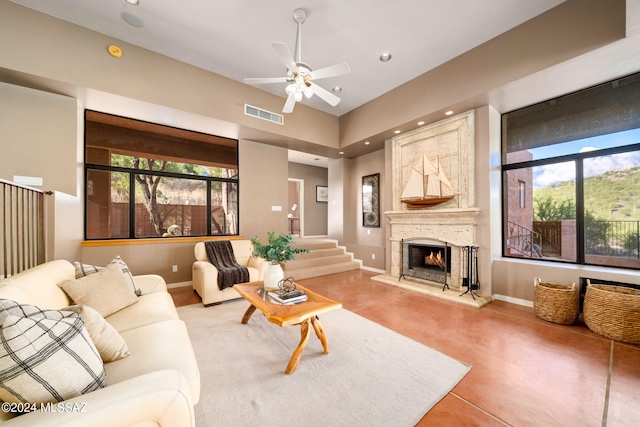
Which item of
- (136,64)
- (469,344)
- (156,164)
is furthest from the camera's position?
(156,164)

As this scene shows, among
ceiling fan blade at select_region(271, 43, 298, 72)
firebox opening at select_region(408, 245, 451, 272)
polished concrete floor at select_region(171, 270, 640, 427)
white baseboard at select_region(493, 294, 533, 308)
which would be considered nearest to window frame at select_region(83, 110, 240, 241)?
polished concrete floor at select_region(171, 270, 640, 427)

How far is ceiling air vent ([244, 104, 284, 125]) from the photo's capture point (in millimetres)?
4180

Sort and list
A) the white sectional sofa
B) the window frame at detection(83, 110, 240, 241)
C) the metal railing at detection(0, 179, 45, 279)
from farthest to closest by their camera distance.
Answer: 1. the window frame at detection(83, 110, 240, 241)
2. the metal railing at detection(0, 179, 45, 279)
3. the white sectional sofa

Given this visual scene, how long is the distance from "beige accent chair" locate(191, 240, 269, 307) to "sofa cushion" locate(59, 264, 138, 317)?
42.7 inches

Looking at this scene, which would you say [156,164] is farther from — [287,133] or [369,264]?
[369,264]

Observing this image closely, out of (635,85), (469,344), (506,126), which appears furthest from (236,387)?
(635,85)

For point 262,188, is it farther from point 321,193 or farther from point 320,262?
point 321,193

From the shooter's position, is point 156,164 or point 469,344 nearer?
point 469,344

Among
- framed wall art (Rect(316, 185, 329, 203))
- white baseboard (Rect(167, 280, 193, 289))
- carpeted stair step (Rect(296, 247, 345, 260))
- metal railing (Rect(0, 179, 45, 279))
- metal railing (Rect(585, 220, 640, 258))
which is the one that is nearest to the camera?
metal railing (Rect(0, 179, 45, 279))

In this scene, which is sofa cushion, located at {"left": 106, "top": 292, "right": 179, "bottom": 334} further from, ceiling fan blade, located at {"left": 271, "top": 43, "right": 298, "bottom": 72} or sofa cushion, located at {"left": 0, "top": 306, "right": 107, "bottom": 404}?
ceiling fan blade, located at {"left": 271, "top": 43, "right": 298, "bottom": 72}

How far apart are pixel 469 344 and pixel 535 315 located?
144cm

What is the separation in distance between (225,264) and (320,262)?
226cm

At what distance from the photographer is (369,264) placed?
224 inches

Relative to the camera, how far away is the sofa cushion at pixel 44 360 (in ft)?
2.72
